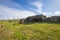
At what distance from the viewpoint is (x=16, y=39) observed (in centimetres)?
2192

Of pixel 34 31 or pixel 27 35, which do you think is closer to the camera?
pixel 27 35

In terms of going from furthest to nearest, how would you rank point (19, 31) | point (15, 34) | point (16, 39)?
point (19, 31)
point (15, 34)
point (16, 39)

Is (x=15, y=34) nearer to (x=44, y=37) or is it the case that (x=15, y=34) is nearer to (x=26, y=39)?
(x=26, y=39)

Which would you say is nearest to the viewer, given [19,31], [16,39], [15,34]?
[16,39]

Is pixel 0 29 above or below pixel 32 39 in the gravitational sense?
above

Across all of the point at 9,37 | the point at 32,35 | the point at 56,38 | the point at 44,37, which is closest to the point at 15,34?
the point at 9,37

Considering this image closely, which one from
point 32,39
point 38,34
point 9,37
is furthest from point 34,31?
point 9,37

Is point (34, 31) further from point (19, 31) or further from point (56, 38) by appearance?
point (56, 38)

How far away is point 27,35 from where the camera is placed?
23484mm

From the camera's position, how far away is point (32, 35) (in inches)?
935

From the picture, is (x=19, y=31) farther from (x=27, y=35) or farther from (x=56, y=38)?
(x=56, y=38)

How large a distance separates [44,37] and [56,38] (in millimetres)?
1957

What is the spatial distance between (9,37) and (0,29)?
11.1ft

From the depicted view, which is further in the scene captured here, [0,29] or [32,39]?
[0,29]
